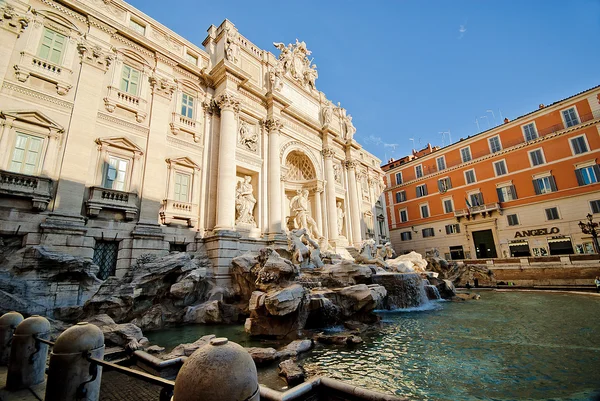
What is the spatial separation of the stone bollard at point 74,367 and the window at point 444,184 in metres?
29.2

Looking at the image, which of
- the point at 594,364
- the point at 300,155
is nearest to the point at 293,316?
the point at 594,364

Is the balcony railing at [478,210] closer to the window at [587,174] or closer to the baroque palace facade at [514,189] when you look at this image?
the baroque palace facade at [514,189]

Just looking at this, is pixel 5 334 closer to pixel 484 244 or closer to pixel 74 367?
pixel 74 367

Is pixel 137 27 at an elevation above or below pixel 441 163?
above

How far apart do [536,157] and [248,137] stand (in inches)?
894

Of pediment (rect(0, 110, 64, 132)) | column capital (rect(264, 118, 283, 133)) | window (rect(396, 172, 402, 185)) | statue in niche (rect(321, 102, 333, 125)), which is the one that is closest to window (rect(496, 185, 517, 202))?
window (rect(396, 172, 402, 185))

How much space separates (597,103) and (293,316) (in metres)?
26.3

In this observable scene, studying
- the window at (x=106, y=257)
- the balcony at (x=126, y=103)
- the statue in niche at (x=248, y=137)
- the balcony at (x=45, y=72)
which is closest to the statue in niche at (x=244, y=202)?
the statue in niche at (x=248, y=137)

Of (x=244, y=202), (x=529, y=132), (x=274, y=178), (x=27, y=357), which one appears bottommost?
(x=27, y=357)

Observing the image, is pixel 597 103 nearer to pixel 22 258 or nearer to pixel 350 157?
pixel 350 157

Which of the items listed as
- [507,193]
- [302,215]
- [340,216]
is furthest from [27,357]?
[507,193]

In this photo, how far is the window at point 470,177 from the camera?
24.7 meters

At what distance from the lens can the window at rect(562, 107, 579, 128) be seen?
19.8 m

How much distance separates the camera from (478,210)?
2345cm
